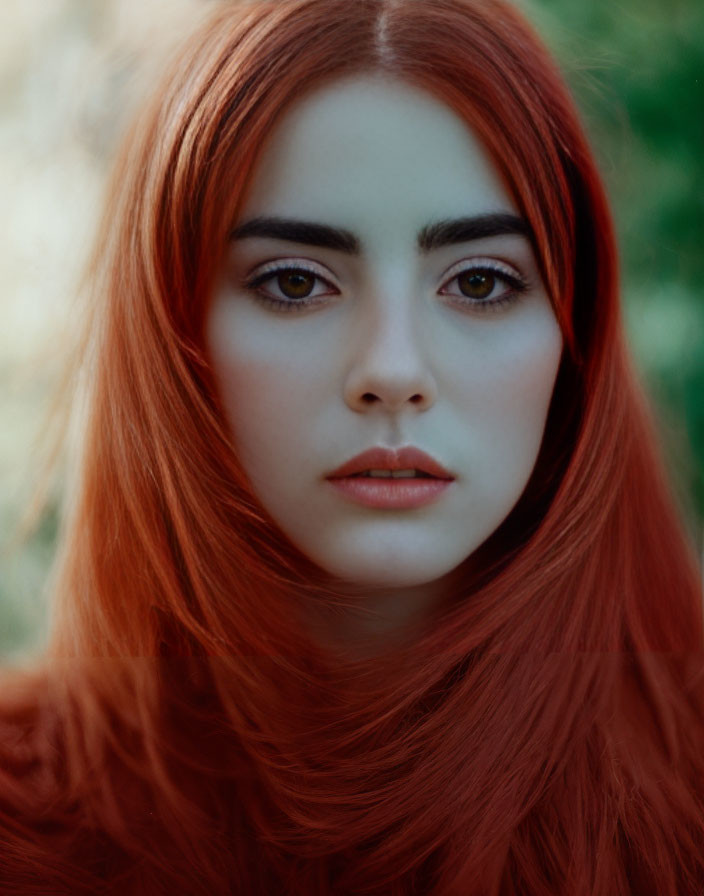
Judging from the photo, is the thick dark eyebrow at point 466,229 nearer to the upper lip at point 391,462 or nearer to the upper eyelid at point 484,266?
the upper eyelid at point 484,266

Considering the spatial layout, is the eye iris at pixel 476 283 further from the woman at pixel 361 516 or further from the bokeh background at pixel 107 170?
the bokeh background at pixel 107 170

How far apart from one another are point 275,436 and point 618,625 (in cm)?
45

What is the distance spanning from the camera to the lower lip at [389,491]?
41.4 inches

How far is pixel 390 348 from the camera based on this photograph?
3.32 feet

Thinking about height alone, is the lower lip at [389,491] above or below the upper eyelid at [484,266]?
below

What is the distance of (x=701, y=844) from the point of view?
1140mm

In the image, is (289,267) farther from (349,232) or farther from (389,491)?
(389,491)

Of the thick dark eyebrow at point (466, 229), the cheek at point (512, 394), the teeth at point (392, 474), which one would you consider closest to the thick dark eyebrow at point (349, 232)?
the thick dark eyebrow at point (466, 229)

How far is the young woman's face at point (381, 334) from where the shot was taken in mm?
1007

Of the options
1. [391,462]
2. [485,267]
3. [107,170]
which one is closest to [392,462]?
[391,462]

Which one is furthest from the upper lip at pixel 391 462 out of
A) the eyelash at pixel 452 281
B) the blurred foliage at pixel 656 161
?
the blurred foliage at pixel 656 161

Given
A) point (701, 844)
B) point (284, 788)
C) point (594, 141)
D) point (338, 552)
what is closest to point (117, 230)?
point (338, 552)

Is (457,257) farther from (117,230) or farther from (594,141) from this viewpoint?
(117,230)

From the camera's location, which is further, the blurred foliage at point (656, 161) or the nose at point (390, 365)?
the blurred foliage at point (656, 161)
